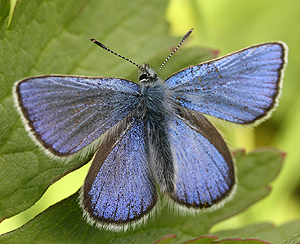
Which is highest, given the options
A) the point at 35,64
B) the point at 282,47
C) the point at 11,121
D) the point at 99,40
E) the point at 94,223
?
the point at 282,47

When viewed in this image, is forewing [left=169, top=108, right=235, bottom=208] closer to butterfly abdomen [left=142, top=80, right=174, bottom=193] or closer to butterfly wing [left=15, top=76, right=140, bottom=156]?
butterfly abdomen [left=142, top=80, right=174, bottom=193]

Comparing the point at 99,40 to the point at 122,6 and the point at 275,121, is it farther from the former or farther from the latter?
the point at 275,121

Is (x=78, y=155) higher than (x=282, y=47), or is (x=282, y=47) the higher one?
(x=282, y=47)

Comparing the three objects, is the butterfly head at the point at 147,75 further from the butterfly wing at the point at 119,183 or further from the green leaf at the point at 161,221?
the green leaf at the point at 161,221

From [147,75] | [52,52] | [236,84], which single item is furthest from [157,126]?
[52,52]

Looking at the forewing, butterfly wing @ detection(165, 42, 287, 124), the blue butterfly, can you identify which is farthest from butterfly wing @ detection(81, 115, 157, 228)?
butterfly wing @ detection(165, 42, 287, 124)

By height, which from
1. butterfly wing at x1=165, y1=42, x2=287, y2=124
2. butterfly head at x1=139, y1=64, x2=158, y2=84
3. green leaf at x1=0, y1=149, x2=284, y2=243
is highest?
butterfly wing at x1=165, y1=42, x2=287, y2=124

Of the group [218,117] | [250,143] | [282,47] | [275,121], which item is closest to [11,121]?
[218,117]
